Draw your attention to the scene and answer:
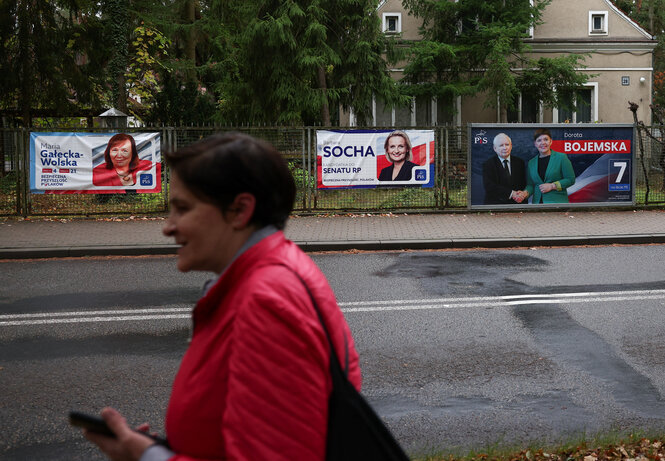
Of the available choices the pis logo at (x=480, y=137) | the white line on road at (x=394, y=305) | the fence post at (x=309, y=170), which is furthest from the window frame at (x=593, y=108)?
the white line on road at (x=394, y=305)

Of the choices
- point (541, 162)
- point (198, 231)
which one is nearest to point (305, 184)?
point (541, 162)

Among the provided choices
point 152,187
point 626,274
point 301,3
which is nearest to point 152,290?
point 626,274

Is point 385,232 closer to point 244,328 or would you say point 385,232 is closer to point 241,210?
point 241,210

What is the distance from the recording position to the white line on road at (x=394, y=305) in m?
7.81

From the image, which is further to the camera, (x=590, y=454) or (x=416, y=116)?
(x=416, y=116)

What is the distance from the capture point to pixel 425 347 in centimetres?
655

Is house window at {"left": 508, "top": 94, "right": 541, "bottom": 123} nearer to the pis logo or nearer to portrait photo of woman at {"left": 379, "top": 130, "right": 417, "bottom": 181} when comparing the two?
the pis logo

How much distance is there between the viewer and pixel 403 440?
4496mm

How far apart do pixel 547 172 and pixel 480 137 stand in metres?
1.71

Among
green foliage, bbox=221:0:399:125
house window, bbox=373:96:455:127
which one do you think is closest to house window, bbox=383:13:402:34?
house window, bbox=373:96:455:127

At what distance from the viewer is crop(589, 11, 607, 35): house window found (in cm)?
3069

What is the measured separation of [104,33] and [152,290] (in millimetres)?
21709

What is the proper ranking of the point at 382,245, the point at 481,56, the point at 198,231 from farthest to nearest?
the point at 481,56 < the point at 382,245 < the point at 198,231

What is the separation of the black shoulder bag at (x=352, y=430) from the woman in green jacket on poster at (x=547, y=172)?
16.1m
